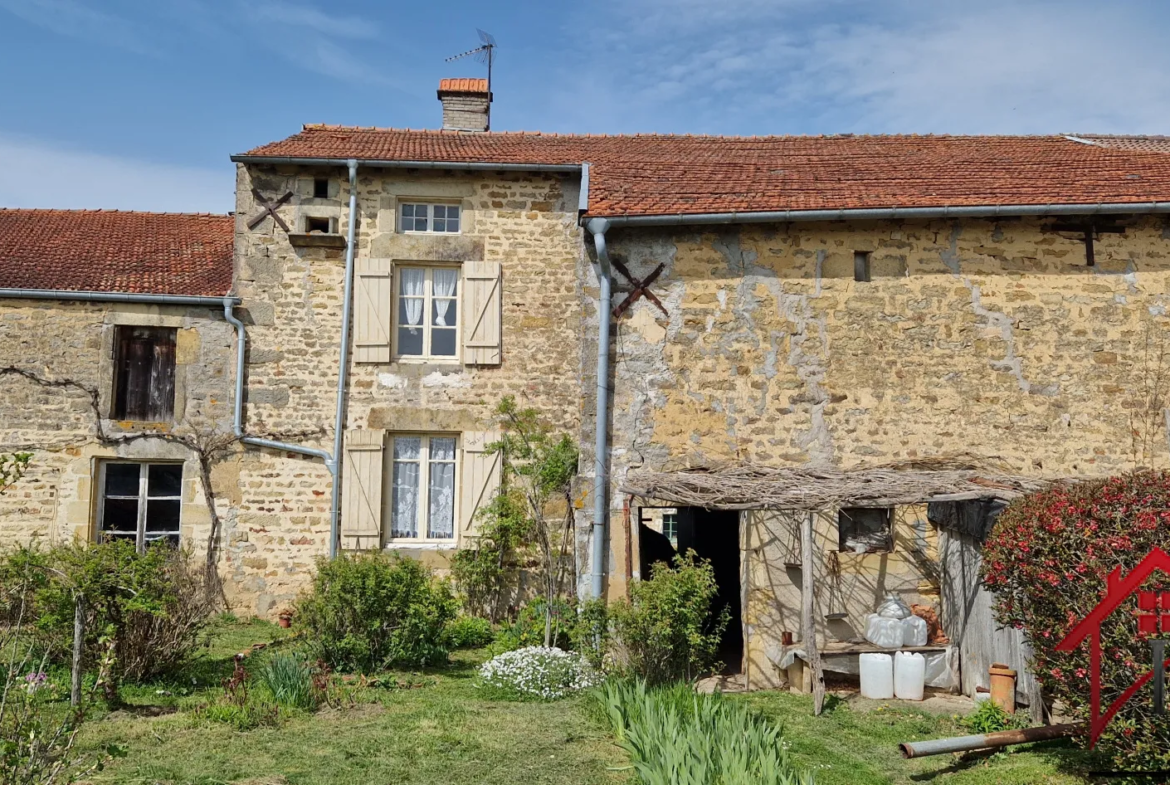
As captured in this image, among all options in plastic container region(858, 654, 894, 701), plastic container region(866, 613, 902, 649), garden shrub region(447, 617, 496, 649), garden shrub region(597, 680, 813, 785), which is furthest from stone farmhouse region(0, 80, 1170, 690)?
garden shrub region(597, 680, 813, 785)

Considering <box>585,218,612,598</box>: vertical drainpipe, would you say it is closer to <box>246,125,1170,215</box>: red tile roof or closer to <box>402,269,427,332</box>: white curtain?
<box>246,125,1170,215</box>: red tile roof

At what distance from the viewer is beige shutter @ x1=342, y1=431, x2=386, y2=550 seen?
36.2ft

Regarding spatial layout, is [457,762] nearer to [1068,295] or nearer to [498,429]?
[498,429]

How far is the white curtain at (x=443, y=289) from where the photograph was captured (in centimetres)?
1158

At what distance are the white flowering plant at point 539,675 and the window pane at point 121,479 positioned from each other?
5.59 meters

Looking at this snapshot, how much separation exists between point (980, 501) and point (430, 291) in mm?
6692

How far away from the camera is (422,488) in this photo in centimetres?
1132

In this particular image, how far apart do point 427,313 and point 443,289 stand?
35 cm

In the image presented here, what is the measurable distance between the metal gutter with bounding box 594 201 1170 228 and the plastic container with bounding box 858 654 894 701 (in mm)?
3868

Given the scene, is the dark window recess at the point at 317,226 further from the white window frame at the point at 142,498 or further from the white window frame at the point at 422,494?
the white window frame at the point at 142,498

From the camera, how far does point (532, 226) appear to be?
37.9ft

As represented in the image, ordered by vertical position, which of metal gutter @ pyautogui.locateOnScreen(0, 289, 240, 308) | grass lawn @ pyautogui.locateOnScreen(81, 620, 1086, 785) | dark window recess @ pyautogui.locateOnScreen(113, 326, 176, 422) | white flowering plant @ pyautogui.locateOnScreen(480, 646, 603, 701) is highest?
metal gutter @ pyautogui.locateOnScreen(0, 289, 240, 308)

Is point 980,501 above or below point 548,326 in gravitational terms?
below

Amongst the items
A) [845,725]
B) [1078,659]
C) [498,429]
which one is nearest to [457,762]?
[845,725]
